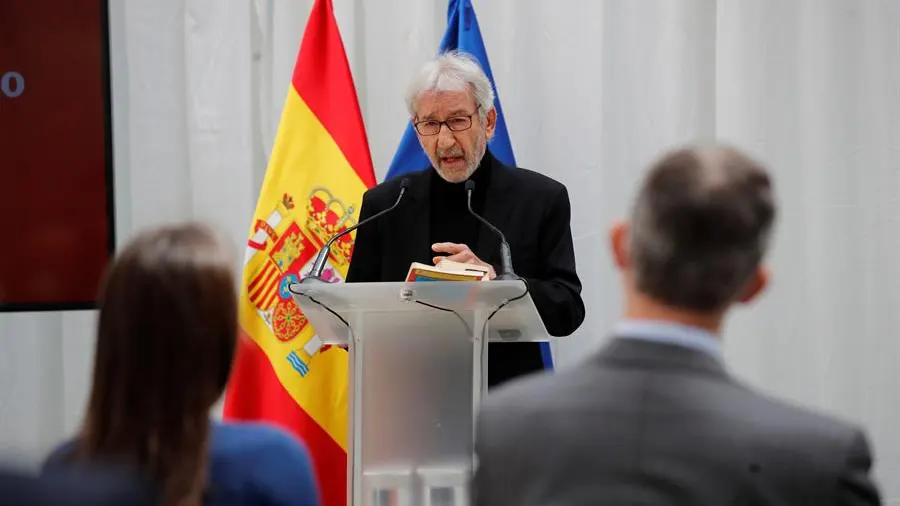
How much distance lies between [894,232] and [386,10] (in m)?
2.02

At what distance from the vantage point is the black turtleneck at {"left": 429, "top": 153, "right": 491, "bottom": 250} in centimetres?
307

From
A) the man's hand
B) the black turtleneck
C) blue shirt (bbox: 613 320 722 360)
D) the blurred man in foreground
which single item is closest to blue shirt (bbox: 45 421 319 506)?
the blurred man in foreground

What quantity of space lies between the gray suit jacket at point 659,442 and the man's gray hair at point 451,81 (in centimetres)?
190

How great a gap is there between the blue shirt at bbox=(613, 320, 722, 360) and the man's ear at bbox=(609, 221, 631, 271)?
2.8 inches

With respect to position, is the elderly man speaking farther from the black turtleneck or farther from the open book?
the open book

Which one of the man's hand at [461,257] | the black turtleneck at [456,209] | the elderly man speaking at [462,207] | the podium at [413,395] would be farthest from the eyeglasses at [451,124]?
the podium at [413,395]

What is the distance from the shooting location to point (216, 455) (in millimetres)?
1268

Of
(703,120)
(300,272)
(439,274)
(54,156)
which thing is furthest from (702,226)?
(703,120)

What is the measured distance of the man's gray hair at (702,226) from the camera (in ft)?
3.97

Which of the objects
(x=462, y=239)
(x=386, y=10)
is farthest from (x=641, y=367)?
(x=386, y=10)

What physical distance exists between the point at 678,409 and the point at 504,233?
183cm

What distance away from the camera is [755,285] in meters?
1.28

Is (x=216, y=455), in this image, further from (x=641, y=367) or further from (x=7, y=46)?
(x=7, y=46)

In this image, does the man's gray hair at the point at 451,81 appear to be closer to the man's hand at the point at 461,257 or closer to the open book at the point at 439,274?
the man's hand at the point at 461,257
